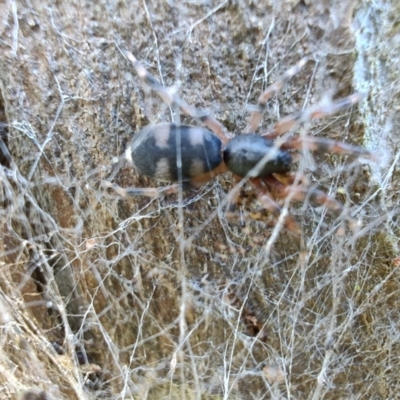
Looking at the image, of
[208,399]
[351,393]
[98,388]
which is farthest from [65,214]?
[351,393]

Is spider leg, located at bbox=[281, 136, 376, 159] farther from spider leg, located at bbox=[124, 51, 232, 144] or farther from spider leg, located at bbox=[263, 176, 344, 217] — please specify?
spider leg, located at bbox=[124, 51, 232, 144]

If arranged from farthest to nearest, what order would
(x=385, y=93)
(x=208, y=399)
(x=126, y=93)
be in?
(x=208, y=399), (x=126, y=93), (x=385, y=93)

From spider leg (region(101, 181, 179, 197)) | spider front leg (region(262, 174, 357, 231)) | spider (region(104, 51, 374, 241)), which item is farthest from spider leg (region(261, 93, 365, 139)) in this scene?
spider leg (region(101, 181, 179, 197))

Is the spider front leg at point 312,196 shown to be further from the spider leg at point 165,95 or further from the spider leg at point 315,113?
the spider leg at point 165,95

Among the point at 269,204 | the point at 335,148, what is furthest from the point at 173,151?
the point at 335,148

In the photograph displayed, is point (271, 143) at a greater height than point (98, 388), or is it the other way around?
point (271, 143)

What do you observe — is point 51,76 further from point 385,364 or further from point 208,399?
point 385,364

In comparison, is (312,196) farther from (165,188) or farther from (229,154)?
(165,188)
